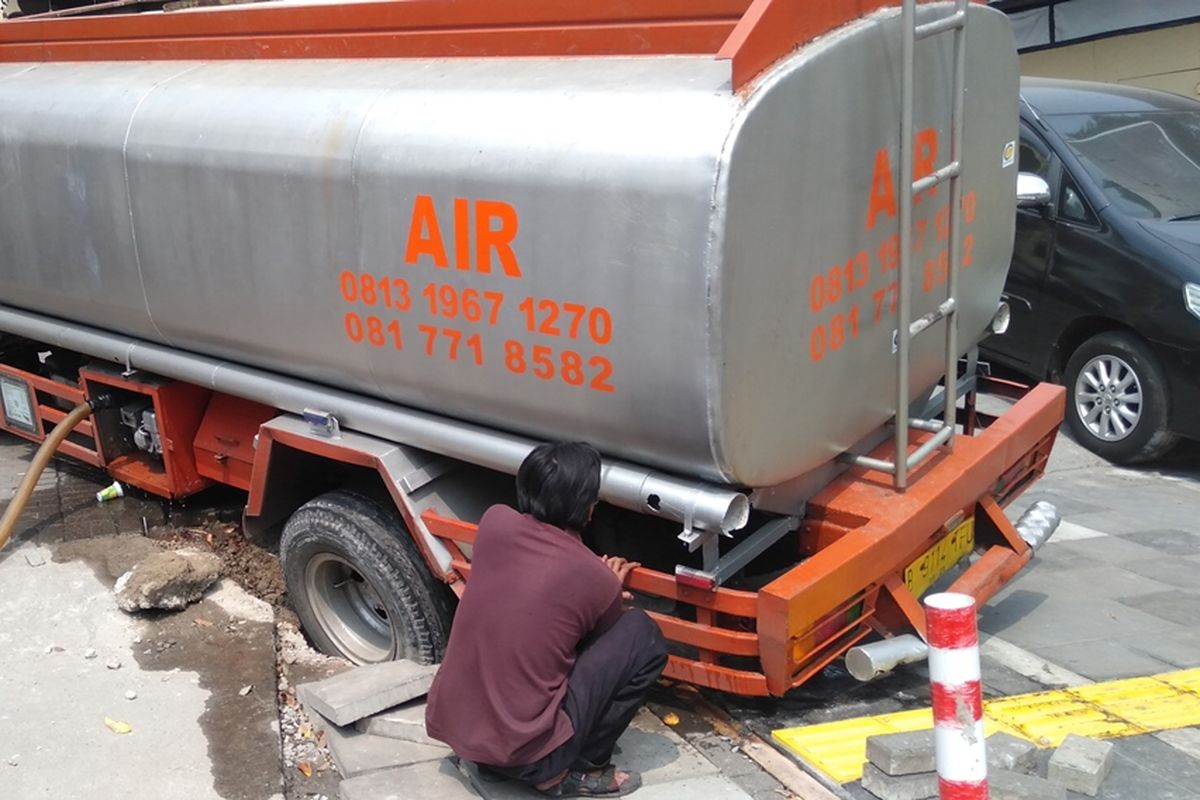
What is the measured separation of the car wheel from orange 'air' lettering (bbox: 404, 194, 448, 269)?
4.53 meters

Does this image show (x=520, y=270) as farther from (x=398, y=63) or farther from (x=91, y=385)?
(x=91, y=385)

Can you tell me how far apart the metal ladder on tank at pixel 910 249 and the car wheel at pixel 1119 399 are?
2.98 meters

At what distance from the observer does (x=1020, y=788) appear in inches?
131

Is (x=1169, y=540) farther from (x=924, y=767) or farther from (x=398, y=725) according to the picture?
(x=398, y=725)

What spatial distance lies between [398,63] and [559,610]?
2.03 metres

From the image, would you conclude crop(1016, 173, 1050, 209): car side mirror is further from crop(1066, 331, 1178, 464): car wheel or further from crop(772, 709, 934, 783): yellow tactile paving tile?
crop(772, 709, 934, 783): yellow tactile paving tile

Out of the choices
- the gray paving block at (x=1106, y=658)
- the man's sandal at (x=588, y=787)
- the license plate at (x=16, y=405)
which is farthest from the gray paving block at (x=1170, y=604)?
the license plate at (x=16, y=405)

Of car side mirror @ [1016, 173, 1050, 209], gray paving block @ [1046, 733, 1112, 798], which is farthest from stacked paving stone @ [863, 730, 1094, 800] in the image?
car side mirror @ [1016, 173, 1050, 209]

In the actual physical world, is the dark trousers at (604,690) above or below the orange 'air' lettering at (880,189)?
below

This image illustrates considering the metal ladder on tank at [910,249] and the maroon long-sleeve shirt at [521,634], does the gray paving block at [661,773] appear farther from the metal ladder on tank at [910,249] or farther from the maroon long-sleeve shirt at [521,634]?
the metal ladder on tank at [910,249]

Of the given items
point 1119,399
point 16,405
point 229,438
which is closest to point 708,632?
point 229,438

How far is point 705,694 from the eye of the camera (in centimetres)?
431

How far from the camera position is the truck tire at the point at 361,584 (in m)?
4.39

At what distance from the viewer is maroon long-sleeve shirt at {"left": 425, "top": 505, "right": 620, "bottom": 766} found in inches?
134
